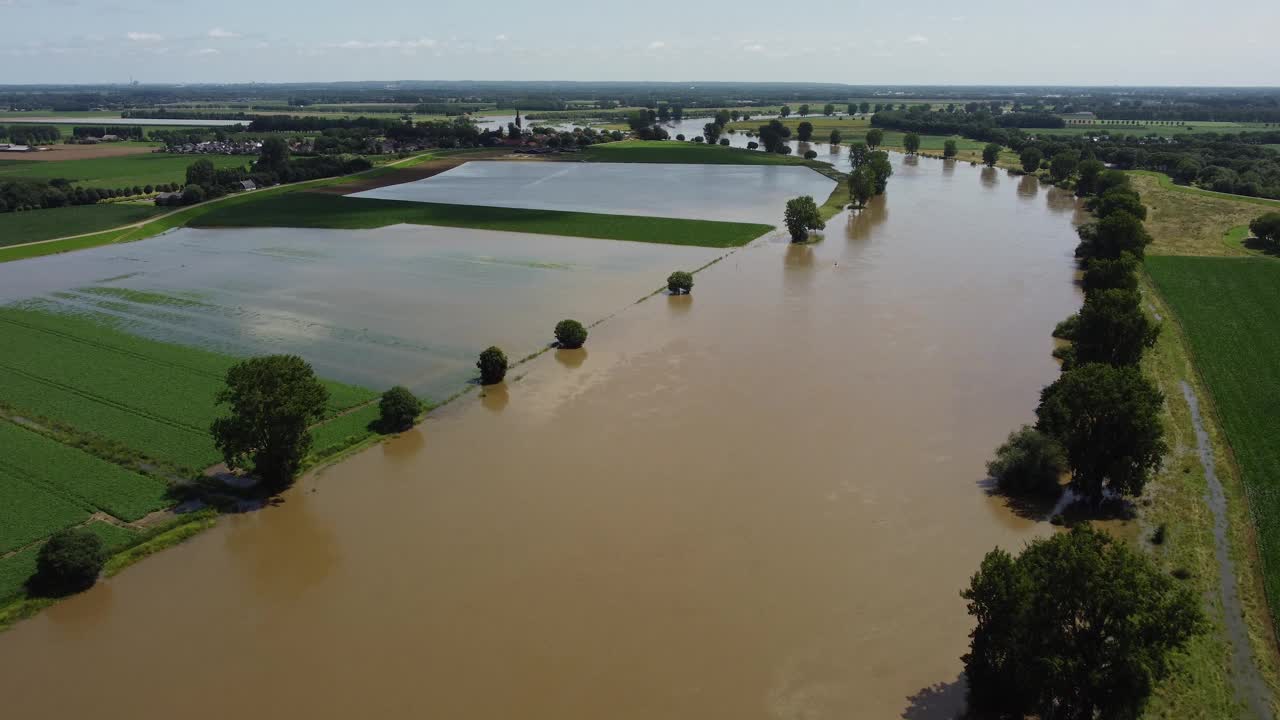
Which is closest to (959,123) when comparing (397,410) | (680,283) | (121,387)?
(680,283)

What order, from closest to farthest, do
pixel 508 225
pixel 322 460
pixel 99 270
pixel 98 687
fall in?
pixel 98 687 < pixel 322 460 < pixel 99 270 < pixel 508 225

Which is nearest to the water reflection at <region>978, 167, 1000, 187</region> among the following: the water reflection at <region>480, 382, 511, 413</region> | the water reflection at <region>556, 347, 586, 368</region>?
the water reflection at <region>556, 347, 586, 368</region>

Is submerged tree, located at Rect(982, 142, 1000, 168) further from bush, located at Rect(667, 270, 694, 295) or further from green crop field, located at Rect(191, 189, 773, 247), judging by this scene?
bush, located at Rect(667, 270, 694, 295)

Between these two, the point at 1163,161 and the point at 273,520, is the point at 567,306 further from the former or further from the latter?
the point at 1163,161

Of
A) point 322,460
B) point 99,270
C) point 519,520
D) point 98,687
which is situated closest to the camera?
point 98,687

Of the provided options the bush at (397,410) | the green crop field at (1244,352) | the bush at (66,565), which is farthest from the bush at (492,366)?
the green crop field at (1244,352)

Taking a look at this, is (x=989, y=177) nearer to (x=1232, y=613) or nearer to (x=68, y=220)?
(x=1232, y=613)

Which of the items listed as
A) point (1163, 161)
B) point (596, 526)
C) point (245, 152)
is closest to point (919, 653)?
point (596, 526)
